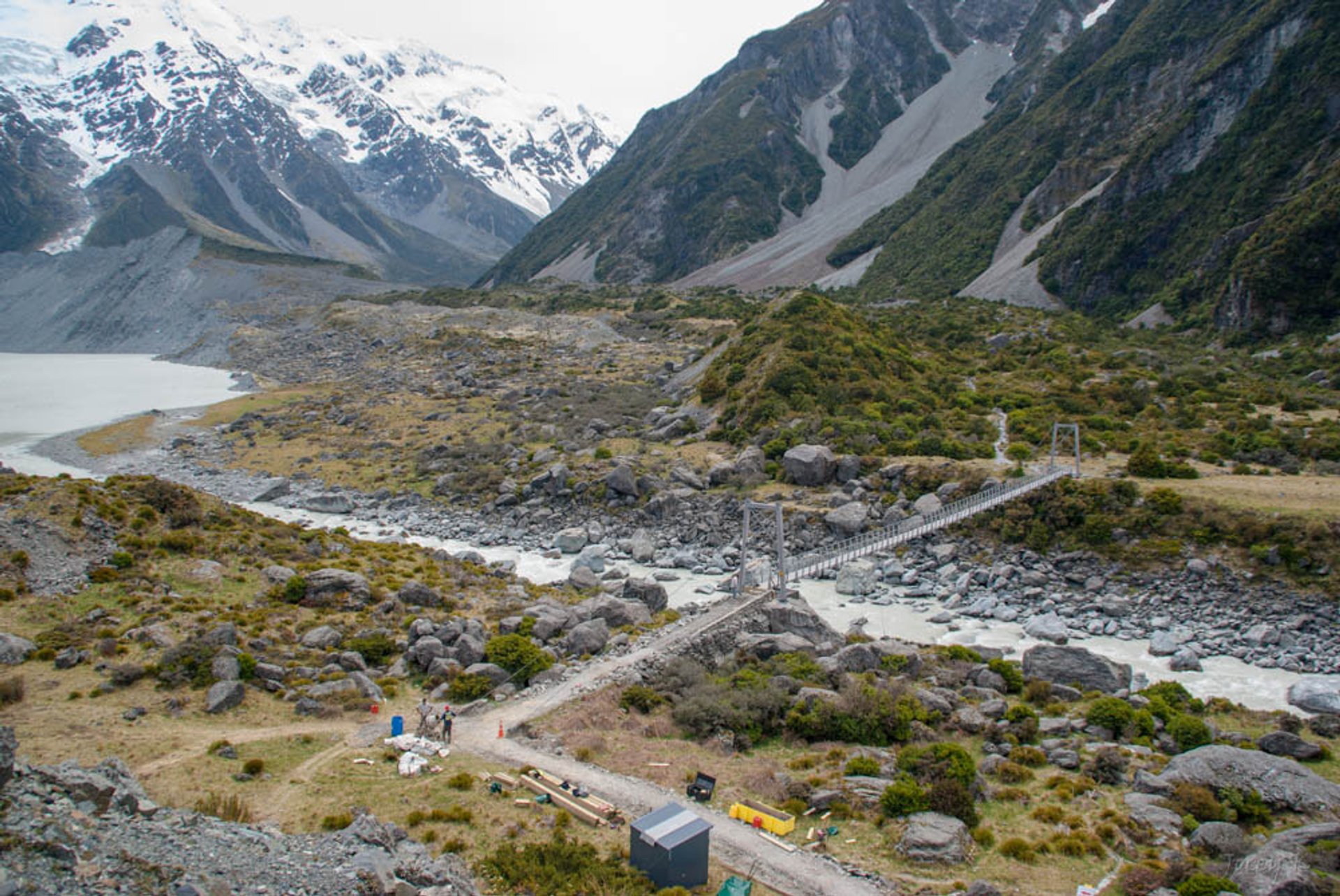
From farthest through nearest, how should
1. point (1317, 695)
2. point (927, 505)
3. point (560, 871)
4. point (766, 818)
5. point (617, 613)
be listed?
point (927, 505)
point (617, 613)
point (1317, 695)
point (766, 818)
point (560, 871)

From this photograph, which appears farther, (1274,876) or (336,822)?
(336,822)

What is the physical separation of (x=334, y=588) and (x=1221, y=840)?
25767mm

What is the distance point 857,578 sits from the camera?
3338cm

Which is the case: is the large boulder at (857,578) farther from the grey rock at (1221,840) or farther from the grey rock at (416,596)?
the grey rock at (1221,840)

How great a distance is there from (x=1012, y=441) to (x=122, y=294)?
17664cm

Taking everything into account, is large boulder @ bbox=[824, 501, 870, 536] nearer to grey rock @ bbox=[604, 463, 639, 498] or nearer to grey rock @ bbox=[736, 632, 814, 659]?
grey rock @ bbox=[604, 463, 639, 498]

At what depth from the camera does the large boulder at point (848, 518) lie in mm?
38094

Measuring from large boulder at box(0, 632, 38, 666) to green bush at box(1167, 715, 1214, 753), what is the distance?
1141 inches

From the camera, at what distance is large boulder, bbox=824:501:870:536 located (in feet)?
125

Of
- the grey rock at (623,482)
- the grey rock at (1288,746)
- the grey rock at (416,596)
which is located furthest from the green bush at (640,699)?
the grey rock at (623,482)

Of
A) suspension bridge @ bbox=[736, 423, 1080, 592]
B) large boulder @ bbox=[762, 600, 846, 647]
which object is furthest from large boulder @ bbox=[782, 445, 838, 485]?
large boulder @ bbox=[762, 600, 846, 647]

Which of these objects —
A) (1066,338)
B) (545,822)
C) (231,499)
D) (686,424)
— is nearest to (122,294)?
(231,499)

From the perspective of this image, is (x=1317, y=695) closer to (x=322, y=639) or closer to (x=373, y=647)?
(x=373, y=647)

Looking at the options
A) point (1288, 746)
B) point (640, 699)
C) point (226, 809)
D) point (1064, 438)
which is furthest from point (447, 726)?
point (1064, 438)
